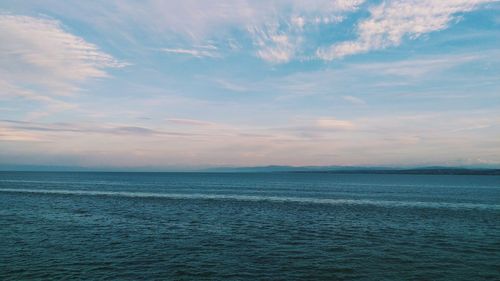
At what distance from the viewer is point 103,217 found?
41094 mm

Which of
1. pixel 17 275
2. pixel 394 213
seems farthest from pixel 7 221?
pixel 394 213

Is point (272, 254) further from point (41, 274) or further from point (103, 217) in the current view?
point (103, 217)

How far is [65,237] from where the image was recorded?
29.1 meters

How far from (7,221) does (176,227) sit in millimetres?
18894

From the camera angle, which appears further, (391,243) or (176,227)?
(176,227)

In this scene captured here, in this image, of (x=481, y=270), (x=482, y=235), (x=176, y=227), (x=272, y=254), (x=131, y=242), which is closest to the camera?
(x=481, y=270)

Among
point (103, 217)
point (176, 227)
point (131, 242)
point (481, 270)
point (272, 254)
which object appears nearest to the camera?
point (481, 270)

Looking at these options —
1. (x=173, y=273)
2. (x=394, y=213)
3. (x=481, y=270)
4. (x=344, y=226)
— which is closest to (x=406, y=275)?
(x=481, y=270)

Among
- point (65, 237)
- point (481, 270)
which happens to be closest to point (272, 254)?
point (481, 270)

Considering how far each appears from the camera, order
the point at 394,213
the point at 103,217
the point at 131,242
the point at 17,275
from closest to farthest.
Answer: the point at 17,275 → the point at 131,242 → the point at 103,217 → the point at 394,213

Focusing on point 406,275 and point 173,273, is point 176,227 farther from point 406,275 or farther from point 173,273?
point 406,275

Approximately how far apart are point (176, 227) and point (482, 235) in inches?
1197

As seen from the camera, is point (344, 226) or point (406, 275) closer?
point (406, 275)

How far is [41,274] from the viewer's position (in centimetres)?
1945
